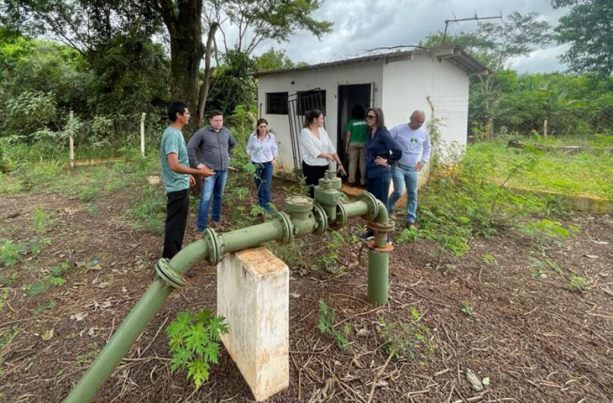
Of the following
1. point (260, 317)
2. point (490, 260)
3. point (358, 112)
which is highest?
point (358, 112)

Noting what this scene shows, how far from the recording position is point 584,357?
8.92 feet

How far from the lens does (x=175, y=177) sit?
3.54 m

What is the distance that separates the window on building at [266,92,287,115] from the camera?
29.2 feet

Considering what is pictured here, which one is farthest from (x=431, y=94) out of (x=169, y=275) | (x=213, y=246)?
(x=169, y=275)

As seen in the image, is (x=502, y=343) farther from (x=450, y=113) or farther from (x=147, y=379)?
(x=450, y=113)

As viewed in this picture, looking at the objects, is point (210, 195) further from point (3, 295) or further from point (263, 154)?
point (3, 295)

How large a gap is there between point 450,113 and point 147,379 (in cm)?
742

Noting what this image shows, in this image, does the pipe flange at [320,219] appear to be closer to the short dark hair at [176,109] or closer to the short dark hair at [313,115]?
the short dark hair at [176,109]

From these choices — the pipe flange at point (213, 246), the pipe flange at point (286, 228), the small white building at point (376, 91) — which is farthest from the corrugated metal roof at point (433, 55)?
the pipe flange at point (213, 246)

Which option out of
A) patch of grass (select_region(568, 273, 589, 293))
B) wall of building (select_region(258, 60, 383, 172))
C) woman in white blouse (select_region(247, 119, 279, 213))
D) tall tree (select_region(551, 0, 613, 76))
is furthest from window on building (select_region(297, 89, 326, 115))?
tall tree (select_region(551, 0, 613, 76))

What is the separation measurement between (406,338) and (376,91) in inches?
187

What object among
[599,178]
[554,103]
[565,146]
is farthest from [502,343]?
[554,103]

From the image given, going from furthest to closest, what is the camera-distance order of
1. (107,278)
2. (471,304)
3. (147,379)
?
1. (107,278)
2. (471,304)
3. (147,379)

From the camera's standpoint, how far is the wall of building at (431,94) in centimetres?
657
